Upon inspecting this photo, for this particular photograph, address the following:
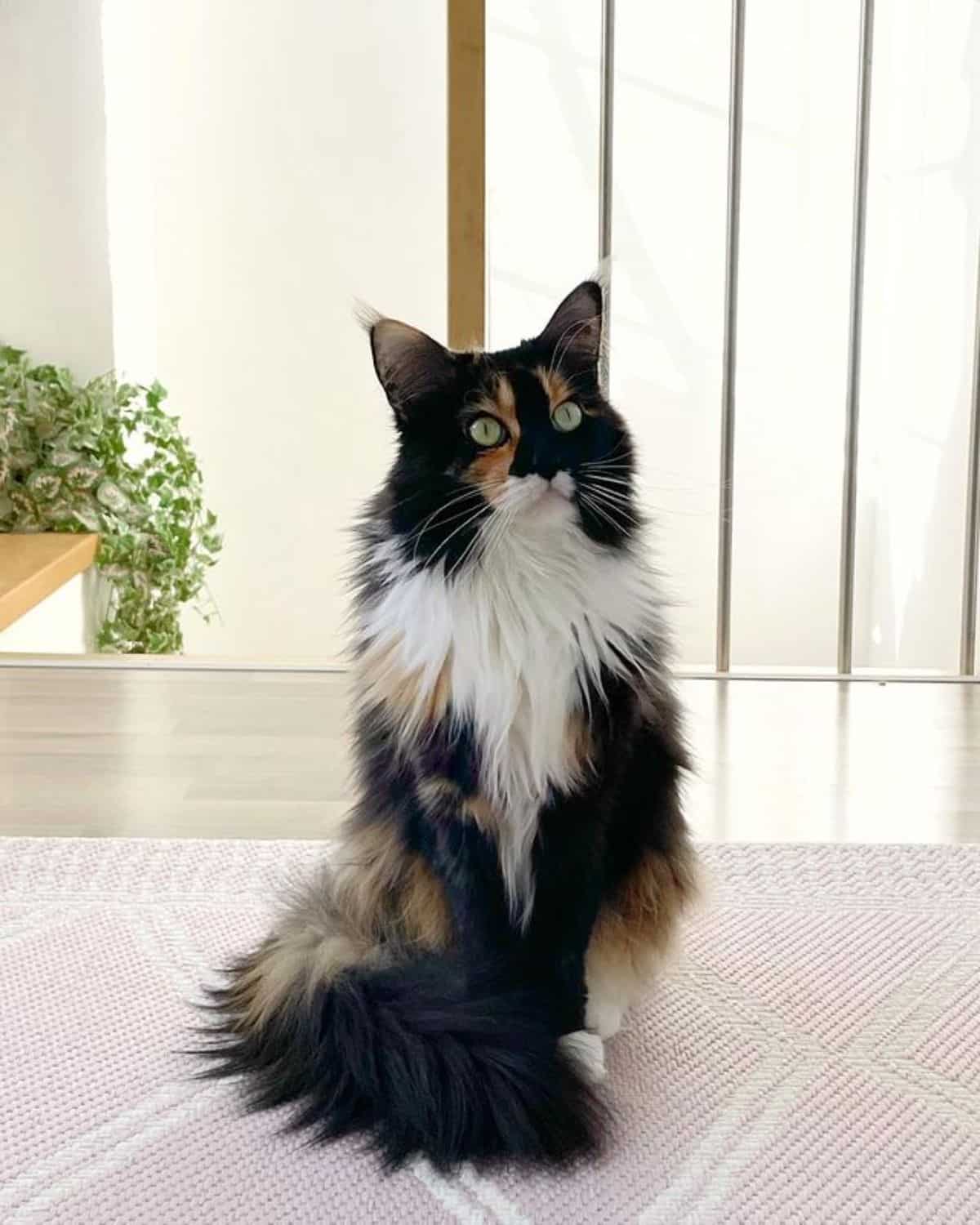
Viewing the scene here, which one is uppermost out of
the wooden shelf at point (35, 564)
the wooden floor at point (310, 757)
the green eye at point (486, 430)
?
the green eye at point (486, 430)

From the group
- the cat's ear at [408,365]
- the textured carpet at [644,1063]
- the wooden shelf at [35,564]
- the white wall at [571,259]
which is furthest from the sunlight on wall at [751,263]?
the cat's ear at [408,365]

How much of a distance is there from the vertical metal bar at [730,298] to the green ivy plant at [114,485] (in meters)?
1.38

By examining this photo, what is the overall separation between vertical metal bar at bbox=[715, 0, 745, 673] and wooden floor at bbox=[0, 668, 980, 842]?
15 cm

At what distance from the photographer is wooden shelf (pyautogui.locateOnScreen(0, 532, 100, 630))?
2441mm

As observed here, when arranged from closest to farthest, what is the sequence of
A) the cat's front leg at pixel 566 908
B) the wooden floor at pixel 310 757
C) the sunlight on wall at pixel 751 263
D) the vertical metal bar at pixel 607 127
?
the cat's front leg at pixel 566 908
the wooden floor at pixel 310 757
the vertical metal bar at pixel 607 127
the sunlight on wall at pixel 751 263

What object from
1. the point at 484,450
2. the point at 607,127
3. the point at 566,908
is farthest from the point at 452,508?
the point at 607,127

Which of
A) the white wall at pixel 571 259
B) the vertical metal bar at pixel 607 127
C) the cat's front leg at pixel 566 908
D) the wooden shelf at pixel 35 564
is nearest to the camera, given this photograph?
the cat's front leg at pixel 566 908

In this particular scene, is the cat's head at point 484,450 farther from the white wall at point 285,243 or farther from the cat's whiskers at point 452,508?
the white wall at point 285,243

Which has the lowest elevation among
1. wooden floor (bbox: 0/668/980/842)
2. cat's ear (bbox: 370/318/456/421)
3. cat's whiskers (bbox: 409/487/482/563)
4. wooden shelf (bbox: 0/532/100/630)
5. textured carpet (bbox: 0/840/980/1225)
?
textured carpet (bbox: 0/840/980/1225)

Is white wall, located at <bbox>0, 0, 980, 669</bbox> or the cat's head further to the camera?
white wall, located at <bbox>0, 0, 980, 669</bbox>

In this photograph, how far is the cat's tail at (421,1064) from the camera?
2.88 ft

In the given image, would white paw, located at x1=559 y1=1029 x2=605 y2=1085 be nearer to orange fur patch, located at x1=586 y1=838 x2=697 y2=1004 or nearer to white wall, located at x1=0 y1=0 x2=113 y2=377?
orange fur patch, located at x1=586 y1=838 x2=697 y2=1004

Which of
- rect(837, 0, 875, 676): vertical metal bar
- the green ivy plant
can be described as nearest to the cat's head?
rect(837, 0, 875, 676): vertical metal bar

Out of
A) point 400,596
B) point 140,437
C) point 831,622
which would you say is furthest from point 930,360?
point 400,596
